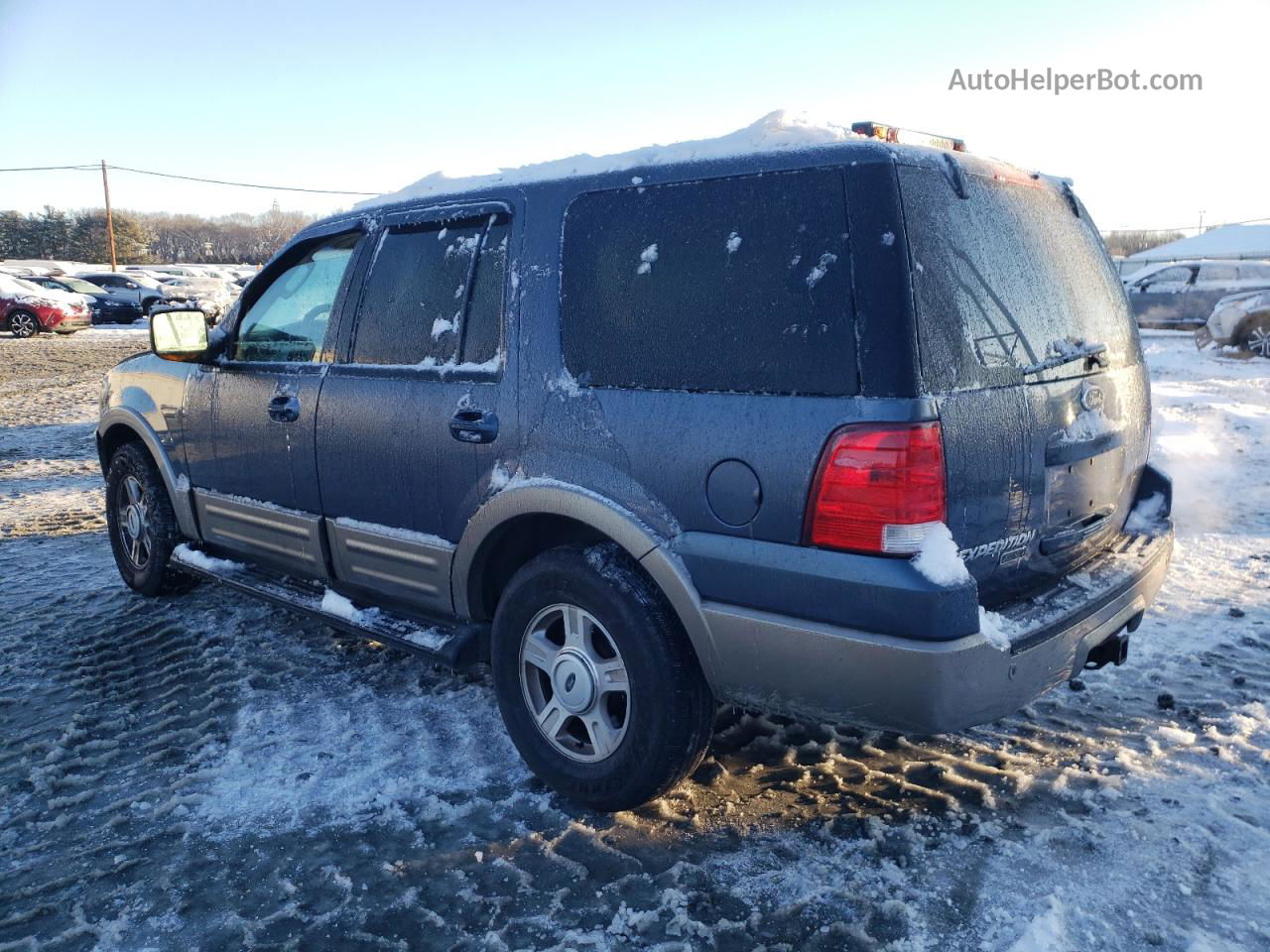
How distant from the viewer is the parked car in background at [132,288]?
104ft

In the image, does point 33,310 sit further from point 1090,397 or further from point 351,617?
point 1090,397

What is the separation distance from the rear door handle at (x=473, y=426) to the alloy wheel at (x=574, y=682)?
619mm

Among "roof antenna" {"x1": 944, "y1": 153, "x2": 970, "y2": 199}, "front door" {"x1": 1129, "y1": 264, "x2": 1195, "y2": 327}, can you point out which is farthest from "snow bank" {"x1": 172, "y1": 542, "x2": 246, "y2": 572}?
"front door" {"x1": 1129, "y1": 264, "x2": 1195, "y2": 327}

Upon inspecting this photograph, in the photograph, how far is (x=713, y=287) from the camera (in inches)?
104

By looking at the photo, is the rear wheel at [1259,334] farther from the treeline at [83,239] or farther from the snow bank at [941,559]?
the treeline at [83,239]

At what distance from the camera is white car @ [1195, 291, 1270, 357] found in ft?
49.9

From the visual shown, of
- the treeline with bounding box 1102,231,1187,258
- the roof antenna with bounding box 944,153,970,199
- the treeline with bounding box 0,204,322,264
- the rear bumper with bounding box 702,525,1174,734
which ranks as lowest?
the rear bumper with bounding box 702,525,1174,734

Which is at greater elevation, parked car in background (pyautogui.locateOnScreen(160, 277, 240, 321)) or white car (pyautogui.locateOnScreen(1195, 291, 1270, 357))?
parked car in background (pyautogui.locateOnScreen(160, 277, 240, 321))

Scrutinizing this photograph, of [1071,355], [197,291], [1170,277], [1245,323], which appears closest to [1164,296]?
[1170,277]

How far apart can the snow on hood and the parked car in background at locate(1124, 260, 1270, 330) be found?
1990 cm

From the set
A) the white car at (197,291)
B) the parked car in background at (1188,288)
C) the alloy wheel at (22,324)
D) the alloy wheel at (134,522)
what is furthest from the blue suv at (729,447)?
the white car at (197,291)

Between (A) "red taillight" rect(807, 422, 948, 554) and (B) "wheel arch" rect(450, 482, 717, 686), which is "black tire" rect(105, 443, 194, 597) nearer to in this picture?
(B) "wheel arch" rect(450, 482, 717, 686)

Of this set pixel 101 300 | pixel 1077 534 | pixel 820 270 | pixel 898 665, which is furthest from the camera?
pixel 101 300

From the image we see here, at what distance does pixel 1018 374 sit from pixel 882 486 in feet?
2.15
